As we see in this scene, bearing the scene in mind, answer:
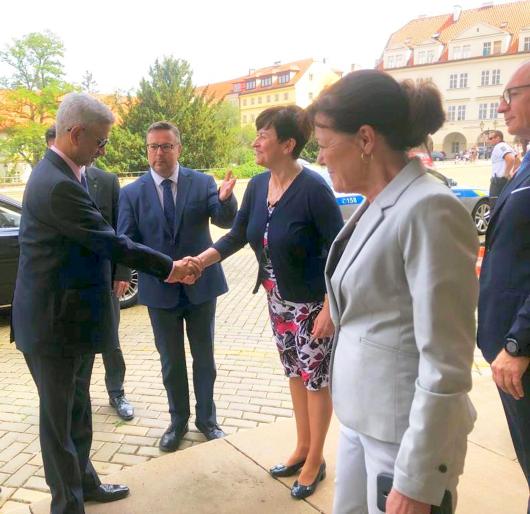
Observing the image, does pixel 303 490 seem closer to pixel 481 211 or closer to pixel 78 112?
pixel 78 112

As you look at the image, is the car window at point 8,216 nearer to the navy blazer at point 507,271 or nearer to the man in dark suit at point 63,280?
the man in dark suit at point 63,280

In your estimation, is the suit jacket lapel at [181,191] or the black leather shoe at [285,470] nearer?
the black leather shoe at [285,470]

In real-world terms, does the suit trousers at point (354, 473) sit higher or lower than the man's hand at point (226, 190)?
lower

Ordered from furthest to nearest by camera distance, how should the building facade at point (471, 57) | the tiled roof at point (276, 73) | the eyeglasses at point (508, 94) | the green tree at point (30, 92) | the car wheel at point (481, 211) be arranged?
the tiled roof at point (276, 73)
the building facade at point (471, 57)
the green tree at point (30, 92)
the car wheel at point (481, 211)
the eyeglasses at point (508, 94)

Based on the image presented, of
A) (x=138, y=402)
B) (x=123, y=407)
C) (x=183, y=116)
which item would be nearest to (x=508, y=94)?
(x=123, y=407)

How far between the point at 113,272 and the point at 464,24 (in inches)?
2779

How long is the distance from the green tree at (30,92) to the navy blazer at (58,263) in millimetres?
27512

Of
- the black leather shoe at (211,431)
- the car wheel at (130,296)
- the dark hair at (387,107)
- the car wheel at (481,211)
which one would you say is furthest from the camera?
the car wheel at (481,211)

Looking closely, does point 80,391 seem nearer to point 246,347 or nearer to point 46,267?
point 46,267

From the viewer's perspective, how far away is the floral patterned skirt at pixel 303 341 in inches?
104

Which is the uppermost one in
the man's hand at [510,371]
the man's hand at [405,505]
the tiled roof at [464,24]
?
the tiled roof at [464,24]

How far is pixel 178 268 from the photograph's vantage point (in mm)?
2932

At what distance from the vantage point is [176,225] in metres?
3.27

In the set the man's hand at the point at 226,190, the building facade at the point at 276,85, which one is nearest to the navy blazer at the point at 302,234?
the man's hand at the point at 226,190
